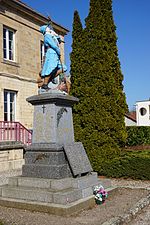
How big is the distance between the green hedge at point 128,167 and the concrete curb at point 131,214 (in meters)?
3.33

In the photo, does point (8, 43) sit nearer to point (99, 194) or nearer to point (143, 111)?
point (99, 194)

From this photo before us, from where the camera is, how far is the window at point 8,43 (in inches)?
695

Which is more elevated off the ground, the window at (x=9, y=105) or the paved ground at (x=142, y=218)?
the window at (x=9, y=105)

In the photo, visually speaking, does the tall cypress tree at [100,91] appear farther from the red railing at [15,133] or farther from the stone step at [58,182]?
the stone step at [58,182]

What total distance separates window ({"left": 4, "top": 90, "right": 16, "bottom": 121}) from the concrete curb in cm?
1119

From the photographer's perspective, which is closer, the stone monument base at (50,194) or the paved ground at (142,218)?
the paved ground at (142,218)

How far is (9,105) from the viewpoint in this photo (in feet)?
57.4

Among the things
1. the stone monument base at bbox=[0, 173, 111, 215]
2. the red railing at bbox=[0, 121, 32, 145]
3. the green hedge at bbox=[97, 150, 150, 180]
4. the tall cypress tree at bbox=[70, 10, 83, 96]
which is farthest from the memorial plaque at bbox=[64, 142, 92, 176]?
the red railing at bbox=[0, 121, 32, 145]

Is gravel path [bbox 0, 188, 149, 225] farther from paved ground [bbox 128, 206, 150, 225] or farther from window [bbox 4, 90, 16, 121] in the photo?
window [bbox 4, 90, 16, 121]

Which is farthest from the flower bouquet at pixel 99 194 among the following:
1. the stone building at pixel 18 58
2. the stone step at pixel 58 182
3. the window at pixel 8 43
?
the window at pixel 8 43

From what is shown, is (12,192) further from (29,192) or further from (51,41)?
→ (51,41)

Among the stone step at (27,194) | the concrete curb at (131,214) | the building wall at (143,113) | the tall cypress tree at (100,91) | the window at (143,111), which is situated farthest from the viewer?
the window at (143,111)

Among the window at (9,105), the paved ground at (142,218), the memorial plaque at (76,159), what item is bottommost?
the paved ground at (142,218)

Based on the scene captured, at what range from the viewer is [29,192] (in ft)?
22.3
